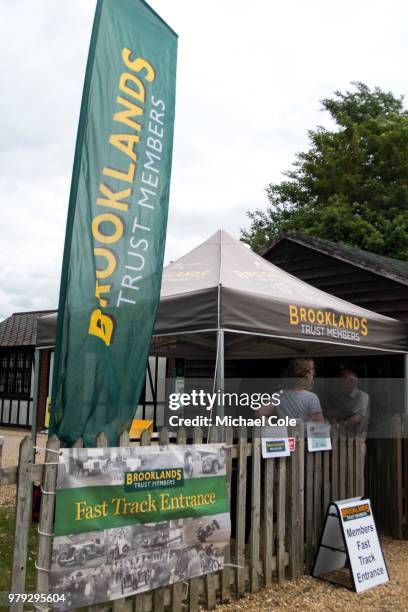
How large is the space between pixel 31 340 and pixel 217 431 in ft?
54.6

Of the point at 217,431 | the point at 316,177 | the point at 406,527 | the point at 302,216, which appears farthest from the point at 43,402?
the point at 217,431

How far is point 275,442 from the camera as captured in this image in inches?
187

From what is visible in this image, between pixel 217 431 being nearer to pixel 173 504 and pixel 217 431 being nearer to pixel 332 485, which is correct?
pixel 173 504

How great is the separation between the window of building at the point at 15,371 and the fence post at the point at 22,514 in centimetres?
1789

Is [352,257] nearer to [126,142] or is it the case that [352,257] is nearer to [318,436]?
Result: [318,436]

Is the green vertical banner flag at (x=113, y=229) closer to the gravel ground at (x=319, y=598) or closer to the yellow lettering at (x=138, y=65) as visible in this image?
the yellow lettering at (x=138, y=65)

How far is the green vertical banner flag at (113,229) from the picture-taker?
143 inches

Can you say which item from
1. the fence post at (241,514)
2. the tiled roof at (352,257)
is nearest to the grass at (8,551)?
the fence post at (241,514)

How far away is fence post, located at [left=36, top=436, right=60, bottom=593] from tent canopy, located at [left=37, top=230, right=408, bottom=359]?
204cm

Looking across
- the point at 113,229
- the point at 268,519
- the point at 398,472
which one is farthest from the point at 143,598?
the point at 398,472

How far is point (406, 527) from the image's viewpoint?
647cm

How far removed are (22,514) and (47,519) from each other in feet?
0.48

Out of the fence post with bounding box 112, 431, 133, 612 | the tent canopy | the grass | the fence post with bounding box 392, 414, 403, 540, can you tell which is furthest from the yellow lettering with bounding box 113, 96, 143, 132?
the fence post with bounding box 392, 414, 403, 540

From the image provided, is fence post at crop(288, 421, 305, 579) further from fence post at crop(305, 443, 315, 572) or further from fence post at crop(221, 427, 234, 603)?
fence post at crop(221, 427, 234, 603)
